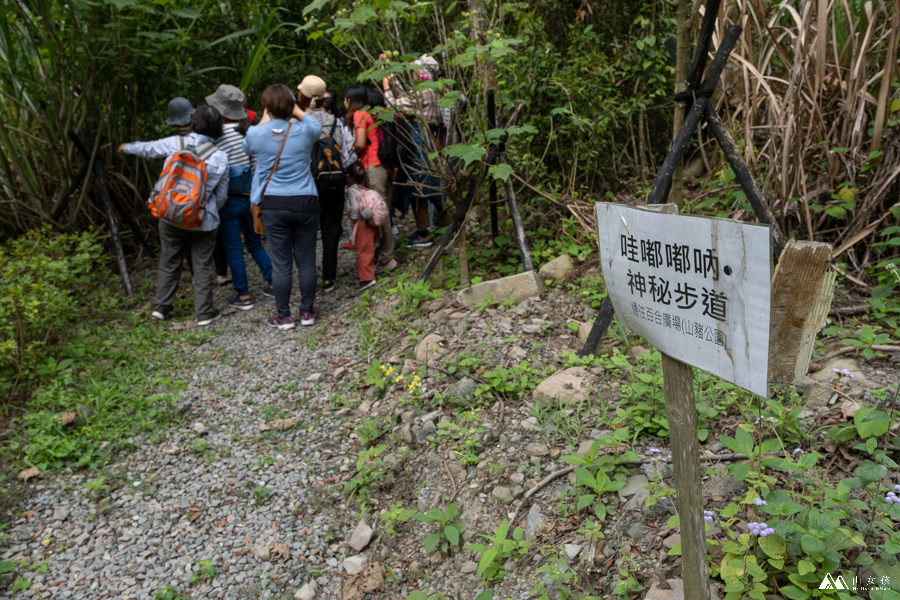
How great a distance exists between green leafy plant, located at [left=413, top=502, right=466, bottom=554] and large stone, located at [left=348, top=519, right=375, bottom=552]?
332 mm

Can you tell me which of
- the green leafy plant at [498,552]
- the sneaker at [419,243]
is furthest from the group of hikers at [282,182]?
the green leafy plant at [498,552]

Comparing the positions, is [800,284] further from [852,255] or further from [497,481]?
[852,255]

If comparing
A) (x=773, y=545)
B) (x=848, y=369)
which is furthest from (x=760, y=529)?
(x=848, y=369)

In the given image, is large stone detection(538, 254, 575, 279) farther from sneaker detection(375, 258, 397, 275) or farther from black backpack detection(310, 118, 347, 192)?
black backpack detection(310, 118, 347, 192)

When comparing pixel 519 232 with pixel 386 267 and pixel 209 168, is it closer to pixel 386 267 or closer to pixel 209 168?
pixel 386 267

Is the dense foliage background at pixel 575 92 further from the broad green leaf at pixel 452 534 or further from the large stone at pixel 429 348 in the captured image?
the broad green leaf at pixel 452 534

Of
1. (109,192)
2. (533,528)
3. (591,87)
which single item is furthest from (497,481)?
(109,192)

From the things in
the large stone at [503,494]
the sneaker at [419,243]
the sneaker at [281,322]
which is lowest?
the sneaker at [281,322]

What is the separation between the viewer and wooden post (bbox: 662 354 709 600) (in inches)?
60.3

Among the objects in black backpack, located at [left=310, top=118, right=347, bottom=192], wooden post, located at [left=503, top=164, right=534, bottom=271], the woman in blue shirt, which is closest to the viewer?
wooden post, located at [left=503, top=164, right=534, bottom=271]

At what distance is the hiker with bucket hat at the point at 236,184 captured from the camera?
5004 mm

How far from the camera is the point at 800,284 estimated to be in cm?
141

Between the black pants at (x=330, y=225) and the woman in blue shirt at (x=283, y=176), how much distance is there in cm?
43

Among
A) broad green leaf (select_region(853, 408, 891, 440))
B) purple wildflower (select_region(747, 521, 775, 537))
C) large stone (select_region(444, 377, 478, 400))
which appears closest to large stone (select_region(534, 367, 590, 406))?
large stone (select_region(444, 377, 478, 400))
